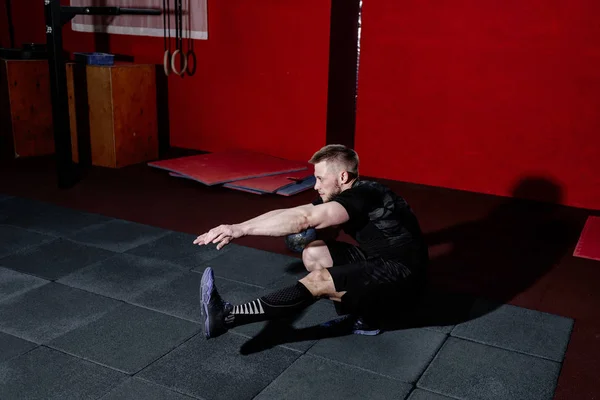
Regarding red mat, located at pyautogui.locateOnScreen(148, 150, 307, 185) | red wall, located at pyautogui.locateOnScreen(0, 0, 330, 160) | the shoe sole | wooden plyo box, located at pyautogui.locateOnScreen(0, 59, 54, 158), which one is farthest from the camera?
wooden plyo box, located at pyautogui.locateOnScreen(0, 59, 54, 158)

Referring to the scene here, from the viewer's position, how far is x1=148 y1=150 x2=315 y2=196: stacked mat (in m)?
5.09

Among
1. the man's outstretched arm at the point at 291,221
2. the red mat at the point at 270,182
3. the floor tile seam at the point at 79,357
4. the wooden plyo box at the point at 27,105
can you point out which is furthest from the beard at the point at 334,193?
the wooden plyo box at the point at 27,105

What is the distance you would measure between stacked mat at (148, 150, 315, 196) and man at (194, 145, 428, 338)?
238 cm

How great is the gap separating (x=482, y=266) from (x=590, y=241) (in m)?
1.00

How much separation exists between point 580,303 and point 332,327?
1382 millimetres

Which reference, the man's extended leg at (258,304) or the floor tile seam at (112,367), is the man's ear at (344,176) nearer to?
the man's extended leg at (258,304)

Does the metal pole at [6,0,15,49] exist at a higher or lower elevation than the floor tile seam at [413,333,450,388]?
higher

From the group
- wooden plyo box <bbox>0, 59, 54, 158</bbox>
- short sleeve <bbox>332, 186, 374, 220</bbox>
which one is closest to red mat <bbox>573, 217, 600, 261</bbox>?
short sleeve <bbox>332, 186, 374, 220</bbox>

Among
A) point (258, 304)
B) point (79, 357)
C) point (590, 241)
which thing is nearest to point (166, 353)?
point (79, 357)

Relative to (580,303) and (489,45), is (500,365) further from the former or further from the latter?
(489,45)

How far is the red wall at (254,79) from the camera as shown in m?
5.65

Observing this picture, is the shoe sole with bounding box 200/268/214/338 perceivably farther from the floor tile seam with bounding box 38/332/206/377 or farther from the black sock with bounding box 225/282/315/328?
the floor tile seam with bounding box 38/332/206/377

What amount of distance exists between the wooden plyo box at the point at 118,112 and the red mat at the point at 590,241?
3957mm

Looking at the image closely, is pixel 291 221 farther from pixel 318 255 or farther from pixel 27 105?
pixel 27 105
